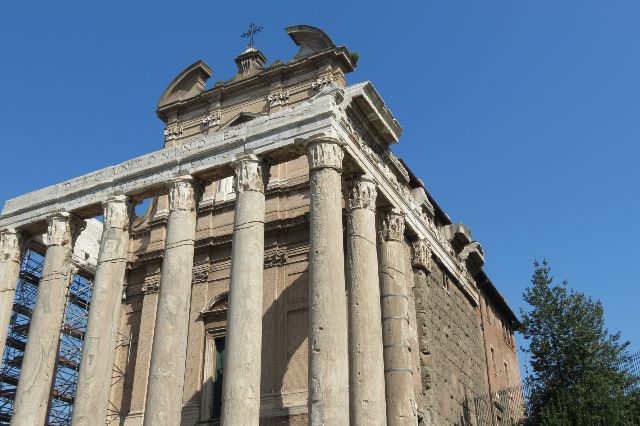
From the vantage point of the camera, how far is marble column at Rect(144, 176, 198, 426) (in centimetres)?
1227

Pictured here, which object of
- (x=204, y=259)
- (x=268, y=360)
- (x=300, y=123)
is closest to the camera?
(x=300, y=123)

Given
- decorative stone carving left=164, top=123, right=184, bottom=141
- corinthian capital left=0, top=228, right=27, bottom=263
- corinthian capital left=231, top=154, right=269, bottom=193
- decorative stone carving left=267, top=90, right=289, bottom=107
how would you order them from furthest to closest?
decorative stone carving left=164, top=123, right=184, bottom=141
decorative stone carving left=267, top=90, right=289, bottom=107
corinthian capital left=0, top=228, right=27, bottom=263
corinthian capital left=231, top=154, right=269, bottom=193

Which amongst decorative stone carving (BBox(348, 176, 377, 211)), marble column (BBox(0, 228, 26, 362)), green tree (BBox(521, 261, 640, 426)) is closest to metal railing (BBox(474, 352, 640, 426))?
green tree (BBox(521, 261, 640, 426))

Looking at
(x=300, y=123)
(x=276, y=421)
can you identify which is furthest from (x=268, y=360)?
(x=300, y=123)

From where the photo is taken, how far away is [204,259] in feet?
59.9

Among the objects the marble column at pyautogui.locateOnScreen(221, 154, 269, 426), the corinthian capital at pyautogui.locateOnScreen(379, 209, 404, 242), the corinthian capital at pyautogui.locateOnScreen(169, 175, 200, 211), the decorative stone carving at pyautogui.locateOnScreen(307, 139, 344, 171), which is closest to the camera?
the marble column at pyautogui.locateOnScreen(221, 154, 269, 426)

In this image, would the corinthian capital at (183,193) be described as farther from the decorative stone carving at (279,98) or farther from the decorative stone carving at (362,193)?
the decorative stone carving at (279,98)

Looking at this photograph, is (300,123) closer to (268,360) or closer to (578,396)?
(268,360)

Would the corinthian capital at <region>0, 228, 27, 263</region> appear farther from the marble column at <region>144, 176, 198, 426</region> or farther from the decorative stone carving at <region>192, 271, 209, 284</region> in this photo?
the marble column at <region>144, 176, 198, 426</region>

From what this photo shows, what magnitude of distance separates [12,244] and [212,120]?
22.3ft

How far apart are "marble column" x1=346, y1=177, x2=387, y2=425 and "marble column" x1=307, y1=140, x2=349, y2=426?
3.51ft

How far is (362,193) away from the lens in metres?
14.3

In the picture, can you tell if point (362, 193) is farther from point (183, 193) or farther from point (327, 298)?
point (183, 193)

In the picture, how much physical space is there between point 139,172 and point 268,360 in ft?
17.3
